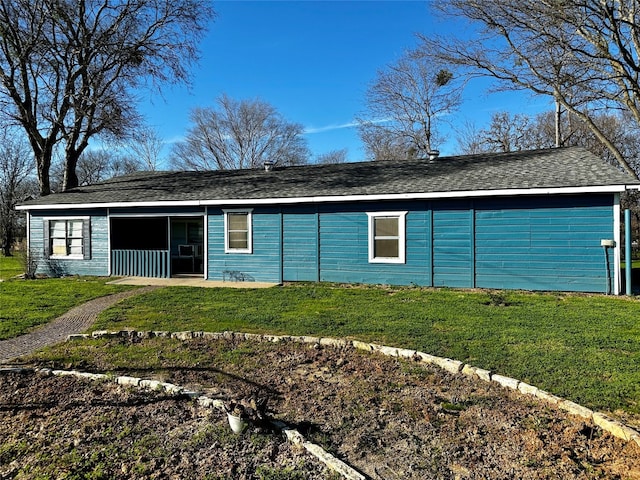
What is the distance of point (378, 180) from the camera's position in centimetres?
1312

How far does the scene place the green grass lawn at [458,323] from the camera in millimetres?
4504

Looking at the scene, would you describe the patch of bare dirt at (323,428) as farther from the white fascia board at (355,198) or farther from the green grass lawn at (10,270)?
the green grass lawn at (10,270)

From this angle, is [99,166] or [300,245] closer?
[300,245]

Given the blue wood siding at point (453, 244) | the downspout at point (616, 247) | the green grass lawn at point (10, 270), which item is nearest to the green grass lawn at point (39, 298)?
the green grass lawn at point (10, 270)

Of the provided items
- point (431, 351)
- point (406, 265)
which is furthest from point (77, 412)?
point (406, 265)

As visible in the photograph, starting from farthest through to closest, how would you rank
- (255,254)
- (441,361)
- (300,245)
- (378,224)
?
(255,254), (300,245), (378,224), (441,361)

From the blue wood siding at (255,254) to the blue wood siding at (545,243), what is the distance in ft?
18.4

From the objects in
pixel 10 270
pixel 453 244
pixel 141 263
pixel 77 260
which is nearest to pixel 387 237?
pixel 453 244

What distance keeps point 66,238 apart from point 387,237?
11.1 m

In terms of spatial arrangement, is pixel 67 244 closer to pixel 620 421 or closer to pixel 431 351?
pixel 431 351

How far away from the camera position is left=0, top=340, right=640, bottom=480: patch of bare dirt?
2.91m

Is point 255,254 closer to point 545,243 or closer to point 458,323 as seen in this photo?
point 458,323

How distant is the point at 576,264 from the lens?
10.3m

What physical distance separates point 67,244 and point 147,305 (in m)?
8.11
